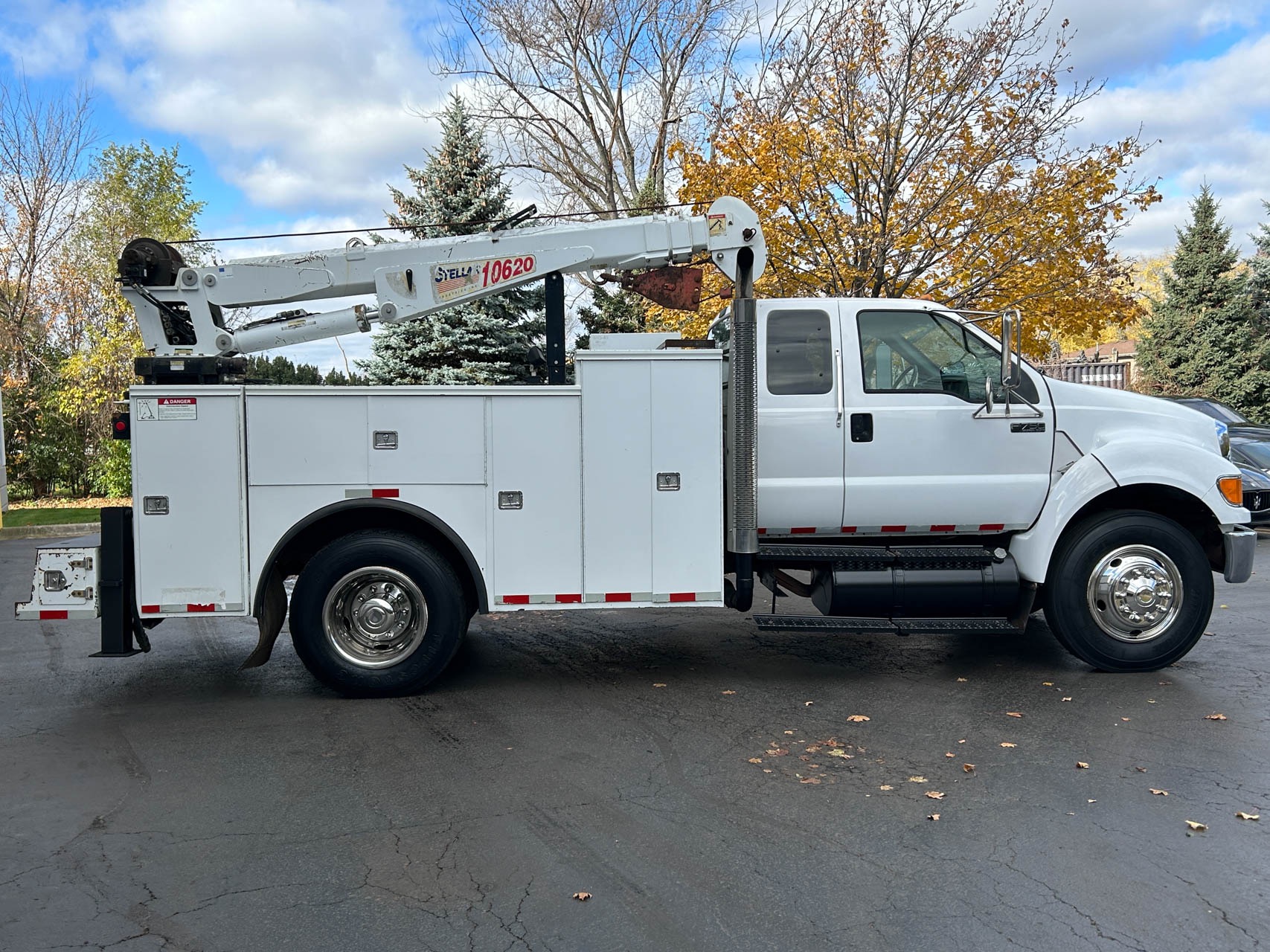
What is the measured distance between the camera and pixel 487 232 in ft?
22.7

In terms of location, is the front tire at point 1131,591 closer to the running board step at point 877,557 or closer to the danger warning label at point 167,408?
the running board step at point 877,557

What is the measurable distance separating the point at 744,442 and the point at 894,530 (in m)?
1.26

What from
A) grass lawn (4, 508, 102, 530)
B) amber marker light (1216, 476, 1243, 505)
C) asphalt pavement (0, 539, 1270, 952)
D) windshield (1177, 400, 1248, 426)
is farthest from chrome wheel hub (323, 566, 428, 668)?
windshield (1177, 400, 1248, 426)

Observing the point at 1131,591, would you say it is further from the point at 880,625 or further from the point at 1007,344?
the point at 1007,344

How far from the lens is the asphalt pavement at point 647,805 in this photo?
341 centimetres

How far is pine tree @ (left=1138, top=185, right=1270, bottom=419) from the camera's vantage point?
28875 millimetres

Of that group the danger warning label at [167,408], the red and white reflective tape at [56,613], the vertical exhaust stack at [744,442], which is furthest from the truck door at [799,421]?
the red and white reflective tape at [56,613]

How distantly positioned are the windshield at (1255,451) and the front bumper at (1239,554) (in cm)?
807

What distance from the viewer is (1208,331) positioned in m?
29.4

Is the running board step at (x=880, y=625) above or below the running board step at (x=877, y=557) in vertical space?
below

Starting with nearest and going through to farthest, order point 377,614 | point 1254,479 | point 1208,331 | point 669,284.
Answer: point 377,614 → point 669,284 → point 1254,479 → point 1208,331

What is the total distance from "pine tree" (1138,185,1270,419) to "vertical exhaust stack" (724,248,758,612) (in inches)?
1047

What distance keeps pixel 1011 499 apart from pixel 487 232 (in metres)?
4.09

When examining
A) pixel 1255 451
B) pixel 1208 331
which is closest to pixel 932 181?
pixel 1255 451
